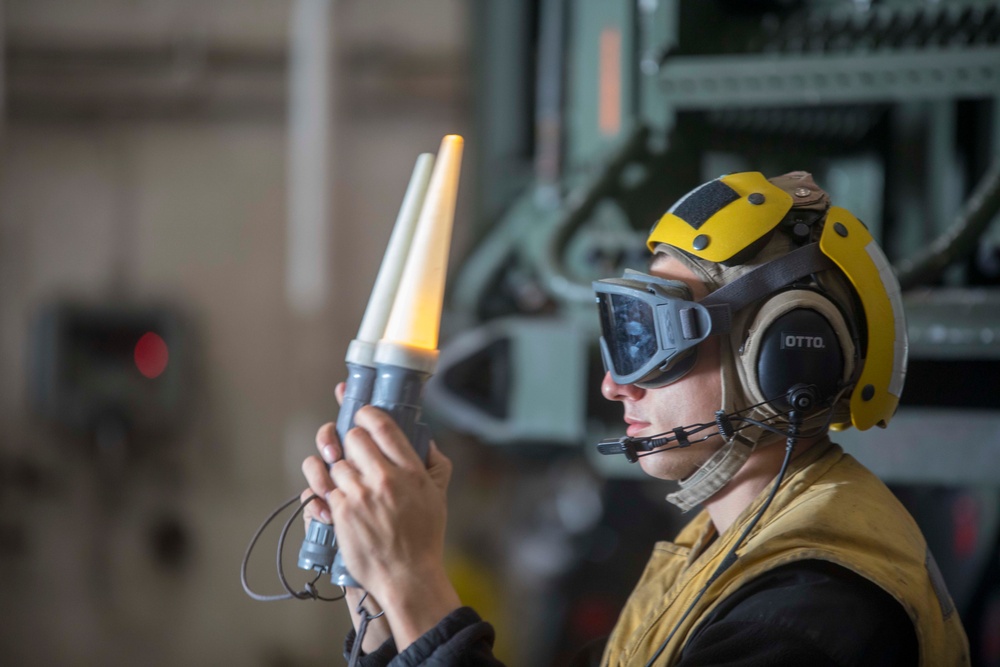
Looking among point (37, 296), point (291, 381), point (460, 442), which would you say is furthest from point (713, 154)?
point (37, 296)

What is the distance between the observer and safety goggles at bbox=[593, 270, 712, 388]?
1242mm

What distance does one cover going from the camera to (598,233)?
10.1 ft

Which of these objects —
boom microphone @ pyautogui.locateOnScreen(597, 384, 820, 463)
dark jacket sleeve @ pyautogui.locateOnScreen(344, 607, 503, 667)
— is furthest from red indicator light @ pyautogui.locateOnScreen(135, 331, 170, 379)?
dark jacket sleeve @ pyautogui.locateOnScreen(344, 607, 503, 667)

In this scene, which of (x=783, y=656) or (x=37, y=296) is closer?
(x=783, y=656)

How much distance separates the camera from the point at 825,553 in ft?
3.56

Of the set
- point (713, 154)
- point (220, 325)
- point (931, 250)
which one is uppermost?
point (713, 154)

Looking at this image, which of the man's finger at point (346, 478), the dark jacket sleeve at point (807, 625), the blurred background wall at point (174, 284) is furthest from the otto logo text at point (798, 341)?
the blurred background wall at point (174, 284)

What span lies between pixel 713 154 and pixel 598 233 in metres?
0.51

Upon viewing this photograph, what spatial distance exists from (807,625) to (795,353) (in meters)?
0.34

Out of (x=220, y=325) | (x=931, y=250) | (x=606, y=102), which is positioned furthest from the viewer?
(x=220, y=325)

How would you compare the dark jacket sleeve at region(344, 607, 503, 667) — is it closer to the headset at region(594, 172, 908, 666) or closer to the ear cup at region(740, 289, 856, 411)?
the headset at region(594, 172, 908, 666)

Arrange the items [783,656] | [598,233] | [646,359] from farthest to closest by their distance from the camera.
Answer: [598,233] < [646,359] < [783,656]

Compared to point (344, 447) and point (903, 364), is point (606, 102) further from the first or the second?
point (344, 447)

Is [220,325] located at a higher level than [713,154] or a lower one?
lower
